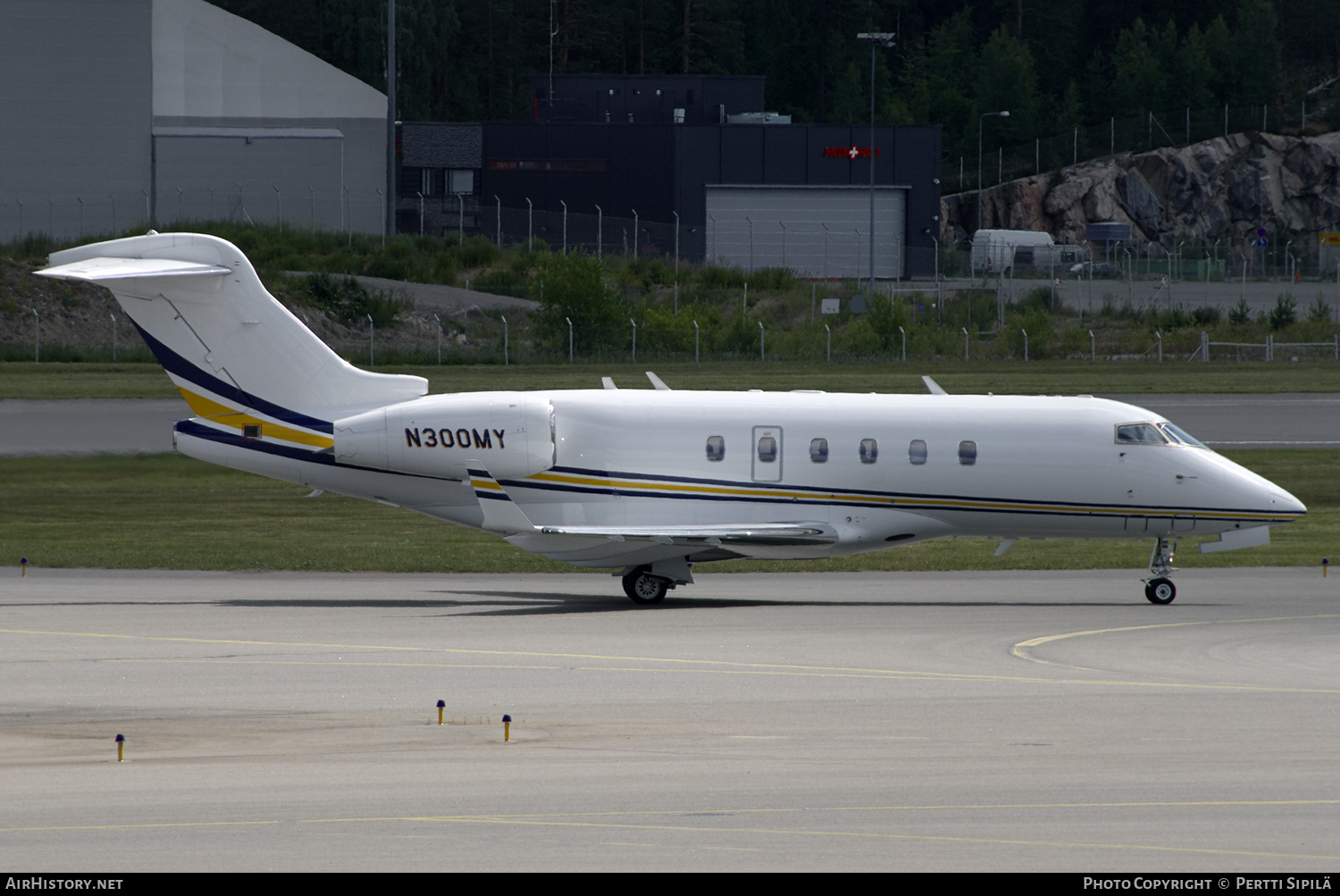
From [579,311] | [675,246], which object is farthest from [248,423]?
[675,246]

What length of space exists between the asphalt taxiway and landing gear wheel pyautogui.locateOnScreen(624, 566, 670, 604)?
752 millimetres

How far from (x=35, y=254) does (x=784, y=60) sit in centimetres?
7901

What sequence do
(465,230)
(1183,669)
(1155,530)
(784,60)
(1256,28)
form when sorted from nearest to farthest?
1. (1183,669)
2. (1155,530)
3. (465,230)
4. (1256,28)
5. (784,60)

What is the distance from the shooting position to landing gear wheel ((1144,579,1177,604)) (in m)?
24.1

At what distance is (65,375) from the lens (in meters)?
56.0

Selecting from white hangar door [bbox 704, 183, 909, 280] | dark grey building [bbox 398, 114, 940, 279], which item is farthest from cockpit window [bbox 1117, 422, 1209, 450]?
white hangar door [bbox 704, 183, 909, 280]

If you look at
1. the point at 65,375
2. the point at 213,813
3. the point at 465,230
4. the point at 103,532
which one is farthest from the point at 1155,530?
the point at 465,230

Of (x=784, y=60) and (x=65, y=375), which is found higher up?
(x=784, y=60)

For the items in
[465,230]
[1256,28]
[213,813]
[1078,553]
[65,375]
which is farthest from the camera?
[1256,28]

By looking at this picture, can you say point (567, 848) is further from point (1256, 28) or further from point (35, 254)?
point (1256, 28)

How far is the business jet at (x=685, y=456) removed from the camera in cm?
2411

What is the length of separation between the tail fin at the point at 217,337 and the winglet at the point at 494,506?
2301mm

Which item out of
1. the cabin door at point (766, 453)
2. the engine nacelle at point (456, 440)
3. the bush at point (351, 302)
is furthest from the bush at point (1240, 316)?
the engine nacelle at point (456, 440)

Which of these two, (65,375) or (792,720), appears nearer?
(792,720)
